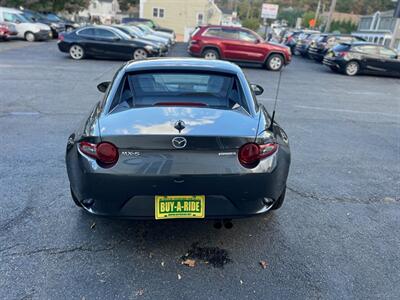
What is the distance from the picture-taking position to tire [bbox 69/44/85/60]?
1470 cm

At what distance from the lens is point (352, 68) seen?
1555cm

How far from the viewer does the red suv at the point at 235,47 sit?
49.5 feet

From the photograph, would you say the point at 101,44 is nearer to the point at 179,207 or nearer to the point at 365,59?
the point at 365,59

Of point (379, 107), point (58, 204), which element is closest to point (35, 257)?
point (58, 204)

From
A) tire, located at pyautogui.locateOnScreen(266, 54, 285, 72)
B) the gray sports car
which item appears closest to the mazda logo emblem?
the gray sports car

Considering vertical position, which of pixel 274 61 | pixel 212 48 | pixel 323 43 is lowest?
pixel 274 61

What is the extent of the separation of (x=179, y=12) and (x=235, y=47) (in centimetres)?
2922

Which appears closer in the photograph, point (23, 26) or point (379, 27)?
point (23, 26)

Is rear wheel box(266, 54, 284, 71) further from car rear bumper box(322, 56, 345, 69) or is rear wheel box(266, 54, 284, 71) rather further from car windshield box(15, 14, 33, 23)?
car windshield box(15, 14, 33, 23)

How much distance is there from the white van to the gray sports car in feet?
70.0

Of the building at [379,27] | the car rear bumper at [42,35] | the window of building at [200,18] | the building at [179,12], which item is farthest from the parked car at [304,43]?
the window of building at [200,18]

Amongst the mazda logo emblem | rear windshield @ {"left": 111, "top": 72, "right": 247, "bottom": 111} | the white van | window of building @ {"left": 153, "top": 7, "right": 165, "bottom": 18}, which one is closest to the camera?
the mazda logo emblem

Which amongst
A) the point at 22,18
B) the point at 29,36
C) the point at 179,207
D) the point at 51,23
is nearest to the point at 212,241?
the point at 179,207

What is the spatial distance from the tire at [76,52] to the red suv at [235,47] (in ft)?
16.4
